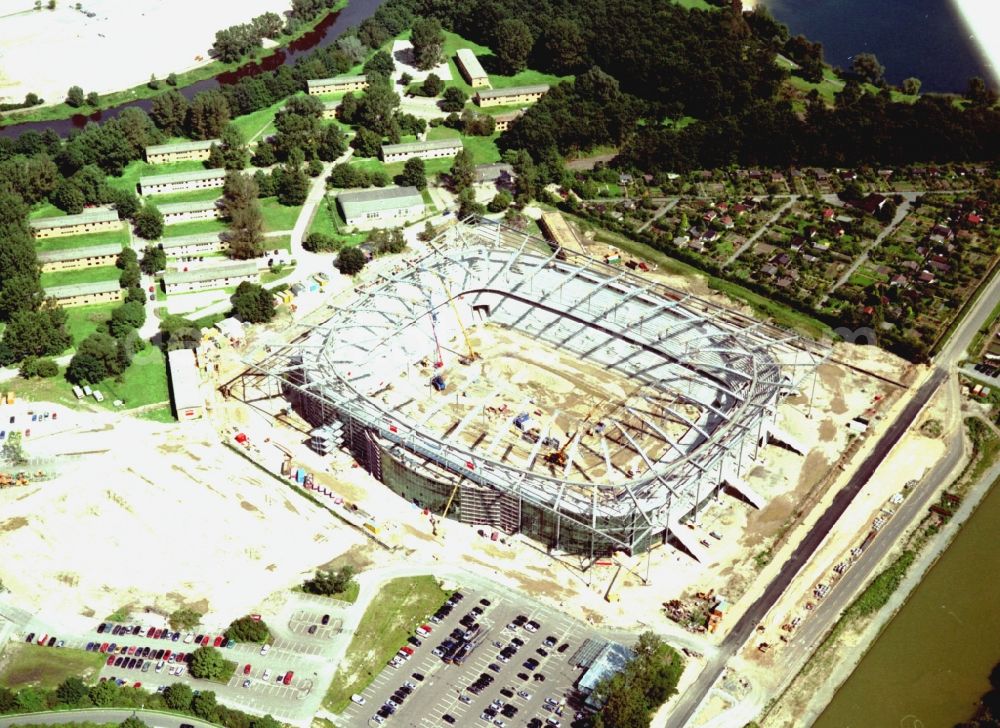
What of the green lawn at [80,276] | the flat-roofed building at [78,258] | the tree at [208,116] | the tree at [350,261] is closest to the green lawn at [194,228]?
the flat-roofed building at [78,258]

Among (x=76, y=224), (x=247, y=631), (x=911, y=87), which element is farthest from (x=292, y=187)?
(x=911, y=87)

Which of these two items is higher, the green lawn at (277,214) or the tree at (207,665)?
the green lawn at (277,214)

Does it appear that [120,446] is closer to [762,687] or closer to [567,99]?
[762,687]

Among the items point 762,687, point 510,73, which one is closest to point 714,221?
point 510,73

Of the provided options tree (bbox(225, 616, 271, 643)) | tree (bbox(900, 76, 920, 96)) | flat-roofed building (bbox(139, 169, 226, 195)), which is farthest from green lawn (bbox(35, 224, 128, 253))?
tree (bbox(900, 76, 920, 96))

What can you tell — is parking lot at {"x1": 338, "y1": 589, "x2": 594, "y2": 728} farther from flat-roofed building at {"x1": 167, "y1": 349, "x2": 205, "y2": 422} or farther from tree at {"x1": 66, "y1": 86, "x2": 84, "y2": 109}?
tree at {"x1": 66, "y1": 86, "x2": 84, "y2": 109}

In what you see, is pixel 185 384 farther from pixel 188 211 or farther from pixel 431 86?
pixel 431 86

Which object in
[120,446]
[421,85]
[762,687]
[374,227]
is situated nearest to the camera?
[762,687]

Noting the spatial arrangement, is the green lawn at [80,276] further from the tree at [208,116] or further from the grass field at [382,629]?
the grass field at [382,629]
